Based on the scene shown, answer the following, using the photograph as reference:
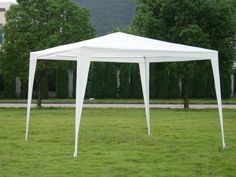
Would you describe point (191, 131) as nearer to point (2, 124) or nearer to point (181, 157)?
point (181, 157)

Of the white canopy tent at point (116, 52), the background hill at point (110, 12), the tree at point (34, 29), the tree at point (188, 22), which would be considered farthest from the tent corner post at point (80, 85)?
the background hill at point (110, 12)

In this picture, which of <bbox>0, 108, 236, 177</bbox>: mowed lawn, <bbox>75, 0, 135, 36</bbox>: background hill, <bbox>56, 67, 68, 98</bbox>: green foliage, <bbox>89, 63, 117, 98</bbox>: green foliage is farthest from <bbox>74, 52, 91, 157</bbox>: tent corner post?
<bbox>75, 0, 135, 36</bbox>: background hill

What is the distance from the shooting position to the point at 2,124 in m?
17.5

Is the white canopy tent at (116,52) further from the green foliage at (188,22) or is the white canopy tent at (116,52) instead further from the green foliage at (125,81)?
the green foliage at (125,81)

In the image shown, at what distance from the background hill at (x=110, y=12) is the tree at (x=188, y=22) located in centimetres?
3854

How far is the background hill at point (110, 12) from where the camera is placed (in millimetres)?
65250

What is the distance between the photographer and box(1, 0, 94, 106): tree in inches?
1001

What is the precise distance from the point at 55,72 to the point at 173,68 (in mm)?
14869

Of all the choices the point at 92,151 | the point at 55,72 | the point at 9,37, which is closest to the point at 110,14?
the point at 55,72

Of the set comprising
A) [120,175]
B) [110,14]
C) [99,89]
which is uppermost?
[110,14]

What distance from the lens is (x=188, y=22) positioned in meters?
24.5

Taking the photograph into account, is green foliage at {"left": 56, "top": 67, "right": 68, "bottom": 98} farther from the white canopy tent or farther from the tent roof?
the tent roof

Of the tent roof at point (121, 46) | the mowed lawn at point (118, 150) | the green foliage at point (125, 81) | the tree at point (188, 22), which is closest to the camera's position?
the mowed lawn at point (118, 150)

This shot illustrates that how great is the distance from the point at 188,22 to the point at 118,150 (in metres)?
14.2
